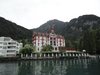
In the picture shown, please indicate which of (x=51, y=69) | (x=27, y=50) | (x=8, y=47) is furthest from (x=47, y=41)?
(x=51, y=69)

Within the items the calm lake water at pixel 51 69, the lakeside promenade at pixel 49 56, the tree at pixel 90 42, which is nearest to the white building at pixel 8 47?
the lakeside promenade at pixel 49 56

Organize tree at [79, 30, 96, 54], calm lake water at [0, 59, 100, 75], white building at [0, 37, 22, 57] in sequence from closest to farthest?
calm lake water at [0, 59, 100, 75]
white building at [0, 37, 22, 57]
tree at [79, 30, 96, 54]

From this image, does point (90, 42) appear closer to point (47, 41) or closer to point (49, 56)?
point (47, 41)

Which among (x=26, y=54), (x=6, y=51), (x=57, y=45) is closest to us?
(x=26, y=54)

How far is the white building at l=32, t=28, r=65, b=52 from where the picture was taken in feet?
471

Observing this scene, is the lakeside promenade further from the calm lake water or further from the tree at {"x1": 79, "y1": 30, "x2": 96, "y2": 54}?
the calm lake water

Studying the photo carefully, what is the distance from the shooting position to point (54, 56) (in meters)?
124

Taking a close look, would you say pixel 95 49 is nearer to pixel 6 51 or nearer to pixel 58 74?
pixel 6 51

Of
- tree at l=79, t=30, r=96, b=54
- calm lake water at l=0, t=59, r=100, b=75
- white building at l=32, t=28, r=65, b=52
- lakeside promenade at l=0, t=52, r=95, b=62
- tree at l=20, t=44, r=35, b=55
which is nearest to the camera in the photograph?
calm lake water at l=0, t=59, r=100, b=75

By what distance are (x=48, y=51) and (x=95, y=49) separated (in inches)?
1357

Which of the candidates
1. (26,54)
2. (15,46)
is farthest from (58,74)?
(15,46)

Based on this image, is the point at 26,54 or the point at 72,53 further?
the point at 72,53

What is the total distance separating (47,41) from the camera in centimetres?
14938

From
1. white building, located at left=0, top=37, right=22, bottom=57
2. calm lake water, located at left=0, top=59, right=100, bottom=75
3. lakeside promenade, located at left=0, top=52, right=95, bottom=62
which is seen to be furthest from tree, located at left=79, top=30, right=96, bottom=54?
calm lake water, located at left=0, top=59, right=100, bottom=75
